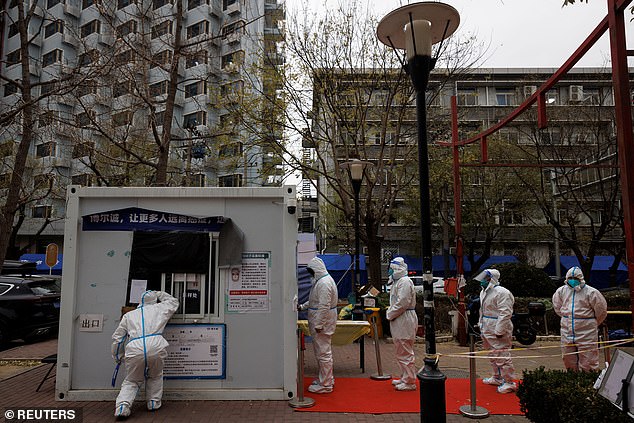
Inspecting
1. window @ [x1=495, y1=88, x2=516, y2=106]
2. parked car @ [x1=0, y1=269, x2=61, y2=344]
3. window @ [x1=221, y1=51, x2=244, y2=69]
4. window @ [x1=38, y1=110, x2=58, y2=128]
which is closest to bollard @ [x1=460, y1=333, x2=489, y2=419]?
window @ [x1=38, y1=110, x2=58, y2=128]

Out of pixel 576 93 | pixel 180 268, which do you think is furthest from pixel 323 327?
pixel 576 93

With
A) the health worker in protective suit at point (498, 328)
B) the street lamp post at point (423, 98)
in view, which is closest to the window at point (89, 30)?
the street lamp post at point (423, 98)

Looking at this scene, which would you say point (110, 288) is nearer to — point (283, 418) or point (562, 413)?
point (283, 418)

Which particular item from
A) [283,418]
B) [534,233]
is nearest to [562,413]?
[283,418]

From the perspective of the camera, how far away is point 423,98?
4.95 m

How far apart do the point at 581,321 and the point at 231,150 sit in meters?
13.1

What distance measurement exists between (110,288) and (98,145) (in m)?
16.3

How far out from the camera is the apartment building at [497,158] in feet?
53.0

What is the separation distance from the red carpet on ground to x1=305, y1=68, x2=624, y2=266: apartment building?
483 cm

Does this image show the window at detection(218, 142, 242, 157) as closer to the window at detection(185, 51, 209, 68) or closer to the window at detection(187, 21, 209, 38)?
the window at detection(187, 21, 209, 38)

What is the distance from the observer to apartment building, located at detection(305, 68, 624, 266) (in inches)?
636

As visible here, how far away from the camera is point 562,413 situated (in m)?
4.38

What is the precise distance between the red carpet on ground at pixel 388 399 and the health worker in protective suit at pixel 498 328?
224 millimetres

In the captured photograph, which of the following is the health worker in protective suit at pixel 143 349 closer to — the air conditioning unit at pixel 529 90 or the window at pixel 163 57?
the window at pixel 163 57
